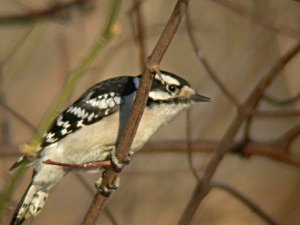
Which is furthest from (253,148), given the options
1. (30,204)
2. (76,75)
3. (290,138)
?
(76,75)

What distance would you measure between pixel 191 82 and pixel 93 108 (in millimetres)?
2108

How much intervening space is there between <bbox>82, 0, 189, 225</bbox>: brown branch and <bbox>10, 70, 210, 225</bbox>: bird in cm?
55

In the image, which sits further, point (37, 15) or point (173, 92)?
point (37, 15)

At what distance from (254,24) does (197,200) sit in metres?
2.14

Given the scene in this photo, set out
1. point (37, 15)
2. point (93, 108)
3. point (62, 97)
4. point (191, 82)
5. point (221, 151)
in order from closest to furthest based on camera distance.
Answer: point (62, 97) < point (221, 151) < point (93, 108) < point (37, 15) < point (191, 82)

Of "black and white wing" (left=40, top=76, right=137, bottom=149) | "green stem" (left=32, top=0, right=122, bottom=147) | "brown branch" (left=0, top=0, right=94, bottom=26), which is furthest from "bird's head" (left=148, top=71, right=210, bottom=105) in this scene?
"green stem" (left=32, top=0, right=122, bottom=147)

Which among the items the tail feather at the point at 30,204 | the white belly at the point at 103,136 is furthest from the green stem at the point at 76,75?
the tail feather at the point at 30,204

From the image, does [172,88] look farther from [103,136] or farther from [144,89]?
[144,89]

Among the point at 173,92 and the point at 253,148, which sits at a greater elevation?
the point at 173,92

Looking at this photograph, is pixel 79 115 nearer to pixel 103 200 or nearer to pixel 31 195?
pixel 31 195

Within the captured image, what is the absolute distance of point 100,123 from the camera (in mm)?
3197

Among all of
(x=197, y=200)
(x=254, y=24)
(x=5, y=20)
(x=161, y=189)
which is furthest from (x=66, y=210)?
(x=197, y=200)

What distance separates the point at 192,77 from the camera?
5398mm

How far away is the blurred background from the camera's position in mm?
4590
